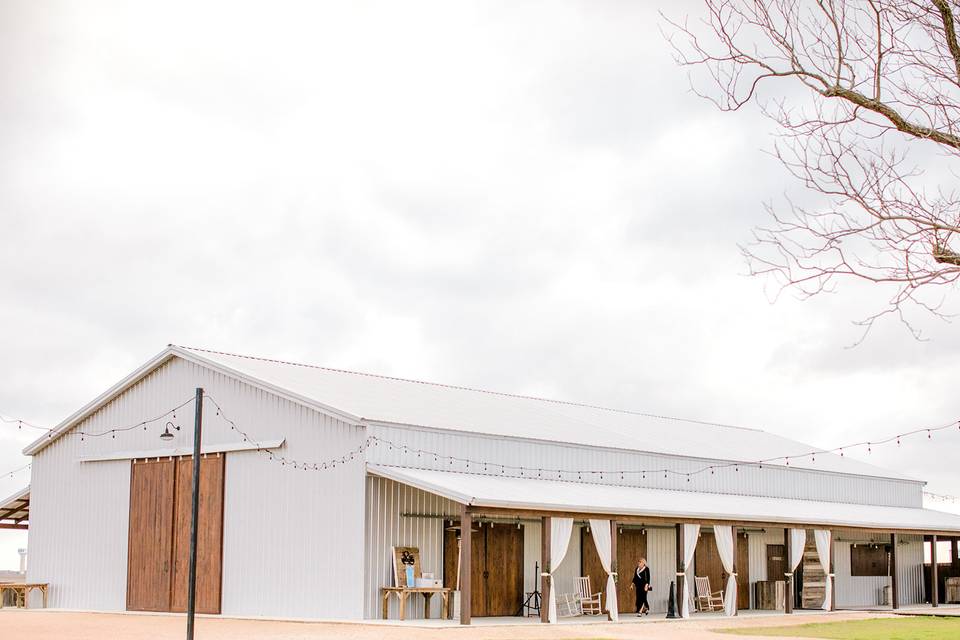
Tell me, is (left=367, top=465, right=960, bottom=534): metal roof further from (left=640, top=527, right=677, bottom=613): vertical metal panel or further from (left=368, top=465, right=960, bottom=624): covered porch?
(left=640, top=527, right=677, bottom=613): vertical metal panel

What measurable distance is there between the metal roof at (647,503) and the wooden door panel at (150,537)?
6491mm

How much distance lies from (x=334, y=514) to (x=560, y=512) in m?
4.48

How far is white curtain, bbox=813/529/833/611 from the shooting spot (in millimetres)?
30953

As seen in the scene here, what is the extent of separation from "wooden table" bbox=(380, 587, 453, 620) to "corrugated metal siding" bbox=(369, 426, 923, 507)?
2.55 m

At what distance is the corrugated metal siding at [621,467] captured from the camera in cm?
2566

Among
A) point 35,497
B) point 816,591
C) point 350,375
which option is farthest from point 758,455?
point 35,497

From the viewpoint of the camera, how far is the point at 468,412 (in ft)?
99.0

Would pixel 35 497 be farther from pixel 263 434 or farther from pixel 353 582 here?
pixel 353 582

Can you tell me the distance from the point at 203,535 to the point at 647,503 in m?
9.87

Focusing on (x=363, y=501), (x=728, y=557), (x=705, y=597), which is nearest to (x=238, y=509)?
(x=363, y=501)

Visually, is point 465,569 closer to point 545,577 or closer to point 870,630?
point 545,577

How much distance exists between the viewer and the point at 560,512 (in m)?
24.3

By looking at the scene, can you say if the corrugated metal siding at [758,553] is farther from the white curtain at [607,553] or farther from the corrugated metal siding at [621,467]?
the white curtain at [607,553]

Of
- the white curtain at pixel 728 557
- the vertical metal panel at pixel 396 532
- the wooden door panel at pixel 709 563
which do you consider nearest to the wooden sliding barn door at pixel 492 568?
the vertical metal panel at pixel 396 532
